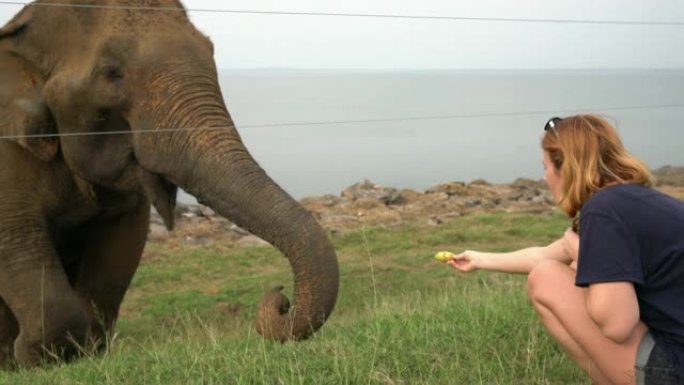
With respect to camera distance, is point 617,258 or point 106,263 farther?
point 106,263

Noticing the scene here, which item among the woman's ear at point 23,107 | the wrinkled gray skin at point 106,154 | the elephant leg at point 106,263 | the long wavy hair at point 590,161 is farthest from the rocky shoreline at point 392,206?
the long wavy hair at point 590,161

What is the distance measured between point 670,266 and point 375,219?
18.4m

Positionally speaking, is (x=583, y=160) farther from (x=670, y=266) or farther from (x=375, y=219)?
(x=375, y=219)

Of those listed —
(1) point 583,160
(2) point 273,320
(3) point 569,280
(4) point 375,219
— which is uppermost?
(1) point 583,160

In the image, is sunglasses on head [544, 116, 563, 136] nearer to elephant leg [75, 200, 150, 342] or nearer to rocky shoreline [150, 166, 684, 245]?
elephant leg [75, 200, 150, 342]

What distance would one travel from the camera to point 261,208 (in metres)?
5.47

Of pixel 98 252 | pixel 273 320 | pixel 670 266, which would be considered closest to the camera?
pixel 670 266

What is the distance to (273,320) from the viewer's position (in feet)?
16.2

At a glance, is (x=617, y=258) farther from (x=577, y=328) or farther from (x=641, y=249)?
(x=577, y=328)

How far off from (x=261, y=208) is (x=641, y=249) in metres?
2.57

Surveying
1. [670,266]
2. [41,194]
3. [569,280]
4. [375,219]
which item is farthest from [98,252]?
[375,219]

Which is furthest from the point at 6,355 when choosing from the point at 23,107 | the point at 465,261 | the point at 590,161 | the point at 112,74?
the point at 590,161

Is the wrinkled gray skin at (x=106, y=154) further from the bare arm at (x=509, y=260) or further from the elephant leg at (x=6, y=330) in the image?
the bare arm at (x=509, y=260)

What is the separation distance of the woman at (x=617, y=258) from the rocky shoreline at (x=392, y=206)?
14.6 meters
